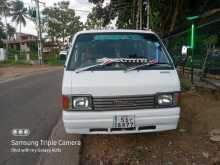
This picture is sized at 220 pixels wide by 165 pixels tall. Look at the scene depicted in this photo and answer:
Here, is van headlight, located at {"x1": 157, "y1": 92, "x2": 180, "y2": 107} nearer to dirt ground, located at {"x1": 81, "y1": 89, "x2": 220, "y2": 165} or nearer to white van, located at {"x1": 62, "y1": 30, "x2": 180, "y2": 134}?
white van, located at {"x1": 62, "y1": 30, "x2": 180, "y2": 134}

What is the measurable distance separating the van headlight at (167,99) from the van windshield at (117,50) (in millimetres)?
604

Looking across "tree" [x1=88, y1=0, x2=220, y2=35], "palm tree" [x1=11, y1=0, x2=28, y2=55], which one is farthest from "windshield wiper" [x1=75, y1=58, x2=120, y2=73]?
"palm tree" [x1=11, y1=0, x2=28, y2=55]

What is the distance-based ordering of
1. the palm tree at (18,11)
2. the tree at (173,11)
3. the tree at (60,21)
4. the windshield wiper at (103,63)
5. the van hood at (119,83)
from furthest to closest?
the palm tree at (18,11) → the tree at (60,21) → the tree at (173,11) → the windshield wiper at (103,63) → the van hood at (119,83)

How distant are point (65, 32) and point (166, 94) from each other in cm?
6014

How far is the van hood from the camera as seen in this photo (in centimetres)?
404

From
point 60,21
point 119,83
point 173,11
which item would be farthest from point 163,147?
point 60,21

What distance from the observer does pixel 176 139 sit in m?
4.90

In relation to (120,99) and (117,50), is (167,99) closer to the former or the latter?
(120,99)

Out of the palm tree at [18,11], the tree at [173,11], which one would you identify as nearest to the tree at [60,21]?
the palm tree at [18,11]

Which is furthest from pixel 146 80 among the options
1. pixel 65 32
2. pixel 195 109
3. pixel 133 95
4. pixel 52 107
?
pixel 65 32

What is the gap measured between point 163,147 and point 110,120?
1.13m

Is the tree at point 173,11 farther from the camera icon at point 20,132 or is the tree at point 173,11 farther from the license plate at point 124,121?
the license plate at point 124,121

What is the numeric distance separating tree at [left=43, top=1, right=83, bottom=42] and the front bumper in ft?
190

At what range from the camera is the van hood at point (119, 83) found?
4.04 meters
